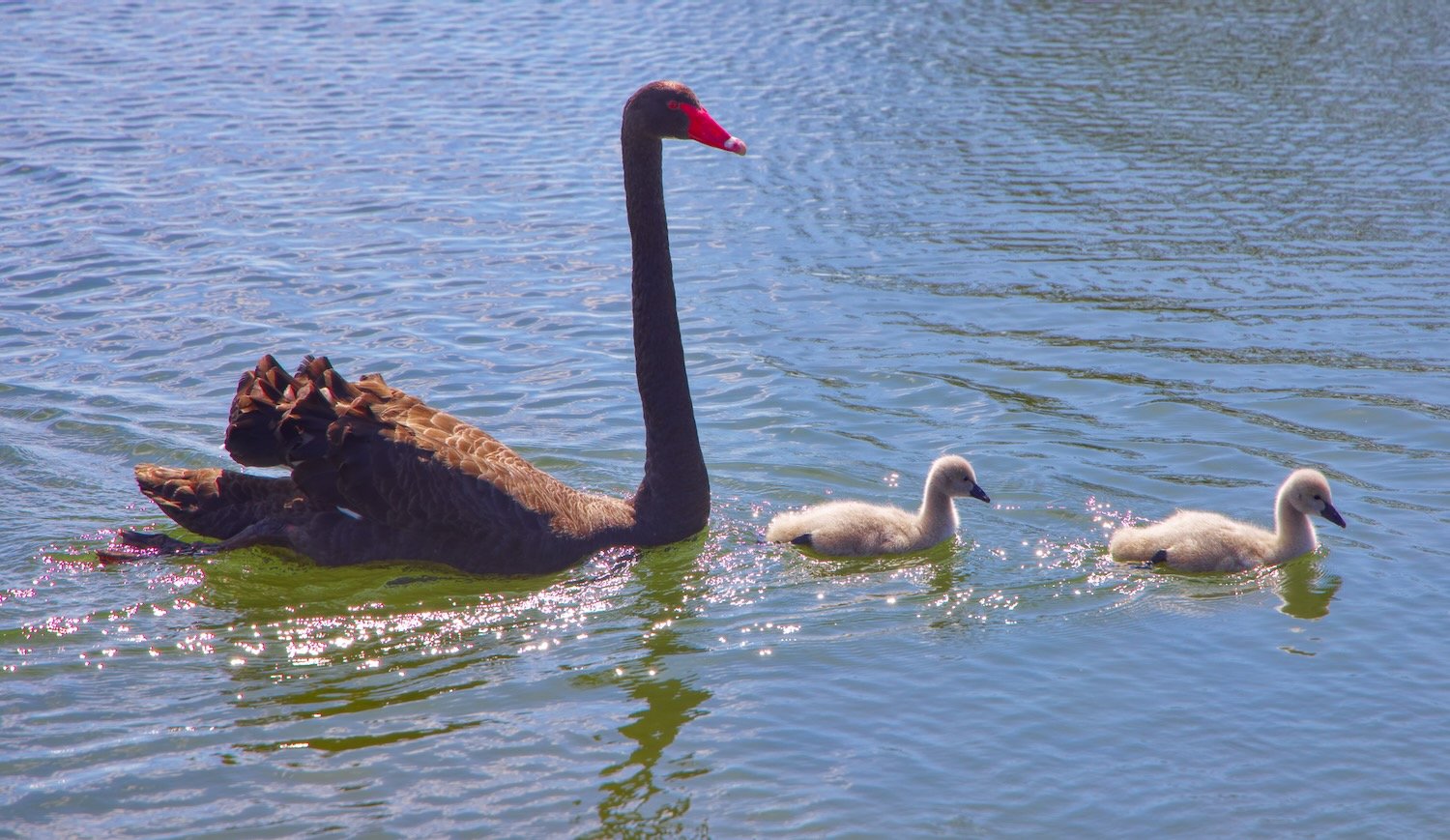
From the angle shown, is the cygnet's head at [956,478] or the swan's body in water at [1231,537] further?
the cygnet's head at [956,478]

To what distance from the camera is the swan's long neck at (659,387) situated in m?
7.22

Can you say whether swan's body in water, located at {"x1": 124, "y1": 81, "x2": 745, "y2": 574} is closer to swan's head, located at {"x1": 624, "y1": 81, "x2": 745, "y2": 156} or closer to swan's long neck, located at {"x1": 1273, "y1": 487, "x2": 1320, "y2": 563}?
swan's head, located at {"x1": 624, "y1": 81, "x2": 745, "y2": 156}

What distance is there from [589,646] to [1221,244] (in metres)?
7.93

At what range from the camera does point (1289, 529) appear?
23.7 ft

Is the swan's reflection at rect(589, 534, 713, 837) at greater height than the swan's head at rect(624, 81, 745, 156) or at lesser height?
lesser

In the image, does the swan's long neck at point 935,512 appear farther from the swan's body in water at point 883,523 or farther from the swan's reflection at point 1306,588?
the swan's reflection at point 1306,588

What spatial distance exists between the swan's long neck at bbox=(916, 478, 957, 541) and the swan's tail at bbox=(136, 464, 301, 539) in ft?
10.3

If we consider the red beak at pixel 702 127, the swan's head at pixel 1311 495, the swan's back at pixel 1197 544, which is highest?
the red beak at pixel 702 127

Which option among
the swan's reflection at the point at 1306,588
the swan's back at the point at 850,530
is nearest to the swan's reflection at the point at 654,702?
the swan's back at the point at 850,530

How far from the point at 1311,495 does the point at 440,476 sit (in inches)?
165

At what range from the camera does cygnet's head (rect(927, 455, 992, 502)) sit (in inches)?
291

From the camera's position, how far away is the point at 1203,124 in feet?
51.7

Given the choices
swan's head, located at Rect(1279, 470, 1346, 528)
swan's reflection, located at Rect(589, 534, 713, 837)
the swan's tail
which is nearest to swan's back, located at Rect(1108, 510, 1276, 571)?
swan's head, located at Rect(1279, 470, 1346, 528)

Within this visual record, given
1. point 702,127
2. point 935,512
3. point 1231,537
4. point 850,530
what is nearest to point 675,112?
point 702,127
